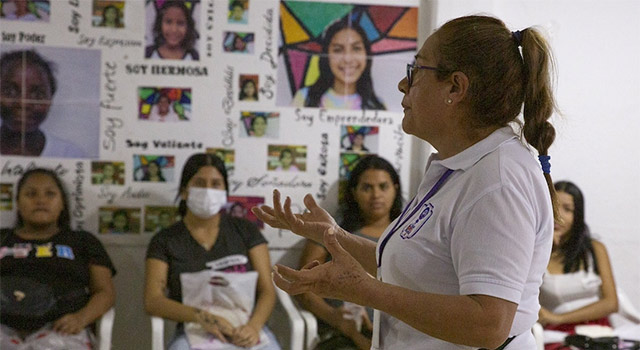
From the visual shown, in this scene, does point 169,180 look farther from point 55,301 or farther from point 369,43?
point 369,43

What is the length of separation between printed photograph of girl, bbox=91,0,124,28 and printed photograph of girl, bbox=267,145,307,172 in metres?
0.99

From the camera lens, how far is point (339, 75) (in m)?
3.87

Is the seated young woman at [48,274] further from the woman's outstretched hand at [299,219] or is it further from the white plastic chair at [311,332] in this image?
the woman's outstretched hand at [299,219]

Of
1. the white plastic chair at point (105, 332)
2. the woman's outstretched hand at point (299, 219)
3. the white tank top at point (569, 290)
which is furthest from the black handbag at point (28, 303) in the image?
the white tank top at point (569, 290)

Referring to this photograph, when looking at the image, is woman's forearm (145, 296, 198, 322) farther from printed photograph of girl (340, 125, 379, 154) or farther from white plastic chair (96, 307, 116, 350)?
printed photograph of girl (340, 125, 379, 154)

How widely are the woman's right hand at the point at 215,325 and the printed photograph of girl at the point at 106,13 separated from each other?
150 cm

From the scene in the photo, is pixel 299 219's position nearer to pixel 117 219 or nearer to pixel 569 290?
pixel 117 219

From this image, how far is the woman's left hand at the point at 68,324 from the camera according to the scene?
3.28m

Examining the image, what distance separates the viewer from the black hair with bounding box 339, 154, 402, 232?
3.76 meters

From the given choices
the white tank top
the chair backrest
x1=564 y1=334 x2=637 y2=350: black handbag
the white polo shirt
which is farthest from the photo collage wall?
the white polo shirt

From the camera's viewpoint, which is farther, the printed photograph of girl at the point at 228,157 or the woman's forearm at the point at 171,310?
the printed photograph of girl at the point at 228,157

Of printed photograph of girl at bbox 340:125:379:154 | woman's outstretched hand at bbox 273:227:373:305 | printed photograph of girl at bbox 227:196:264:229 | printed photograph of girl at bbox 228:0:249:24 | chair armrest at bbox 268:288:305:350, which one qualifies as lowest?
chair armrest at bbox 268:288:305:350

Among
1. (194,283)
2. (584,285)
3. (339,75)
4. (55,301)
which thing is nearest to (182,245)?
(194,283)

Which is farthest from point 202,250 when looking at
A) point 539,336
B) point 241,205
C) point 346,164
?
point 539,336
